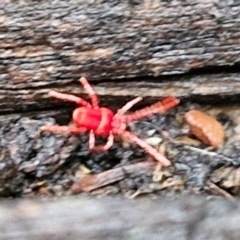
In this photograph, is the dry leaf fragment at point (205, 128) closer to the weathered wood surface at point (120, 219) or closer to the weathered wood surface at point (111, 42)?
the weathered wood surface at point (111, 42)

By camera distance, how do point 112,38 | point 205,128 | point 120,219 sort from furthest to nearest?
point 205,128 < point 112,38 < point 120,219

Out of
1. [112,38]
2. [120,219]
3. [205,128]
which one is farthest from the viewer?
[205,128]

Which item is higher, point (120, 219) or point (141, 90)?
point (120, 219)

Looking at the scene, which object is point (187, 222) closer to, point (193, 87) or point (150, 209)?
point (150, 209)

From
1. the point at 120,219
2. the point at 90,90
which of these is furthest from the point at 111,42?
the point at 120,219

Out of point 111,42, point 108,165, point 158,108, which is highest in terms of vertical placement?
point 111,42

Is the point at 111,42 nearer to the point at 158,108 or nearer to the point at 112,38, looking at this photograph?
the point at 112,38

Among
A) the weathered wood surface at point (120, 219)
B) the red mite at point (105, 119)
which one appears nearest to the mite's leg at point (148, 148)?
the red mite at point (105, 119)

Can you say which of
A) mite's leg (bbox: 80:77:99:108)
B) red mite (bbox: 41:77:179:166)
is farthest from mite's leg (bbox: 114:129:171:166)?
mite's leg (bbox: 80:77:99:108)
